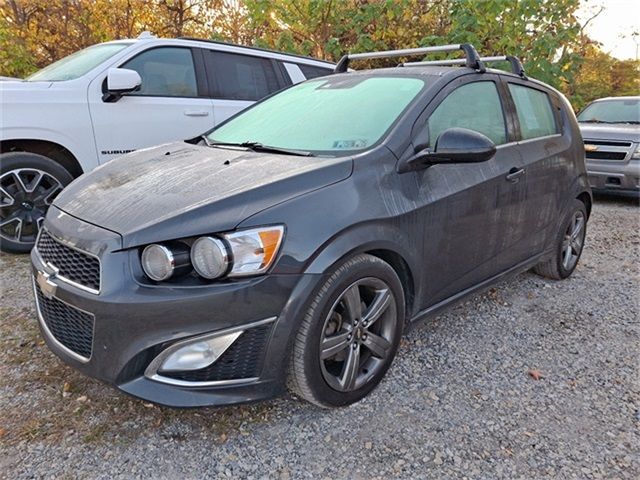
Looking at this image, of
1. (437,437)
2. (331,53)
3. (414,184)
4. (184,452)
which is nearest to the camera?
(184,452)

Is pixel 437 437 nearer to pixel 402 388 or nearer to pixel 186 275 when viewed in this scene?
pixel 402 388

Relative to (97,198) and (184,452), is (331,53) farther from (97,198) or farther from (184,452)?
(184,452)

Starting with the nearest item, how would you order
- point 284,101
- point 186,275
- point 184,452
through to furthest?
point 186,275, point 184,452, point 284,101

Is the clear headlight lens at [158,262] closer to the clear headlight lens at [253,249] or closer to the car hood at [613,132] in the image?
the clear headlight lens at [253,249]

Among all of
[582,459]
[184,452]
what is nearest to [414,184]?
[582,459]

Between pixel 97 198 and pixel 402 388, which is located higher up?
pixel 97 198

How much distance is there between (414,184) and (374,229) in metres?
0.40

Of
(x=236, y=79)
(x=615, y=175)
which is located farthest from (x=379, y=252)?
(x=615, y=175)

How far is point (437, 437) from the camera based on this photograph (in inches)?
84.7

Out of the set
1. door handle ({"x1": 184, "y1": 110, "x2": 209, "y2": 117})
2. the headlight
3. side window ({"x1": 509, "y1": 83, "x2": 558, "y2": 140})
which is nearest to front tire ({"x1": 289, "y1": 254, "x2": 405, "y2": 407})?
the headlight

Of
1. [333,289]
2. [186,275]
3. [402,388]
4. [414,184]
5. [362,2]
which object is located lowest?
[402,388]

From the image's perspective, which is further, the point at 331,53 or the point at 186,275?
the point at 331,53

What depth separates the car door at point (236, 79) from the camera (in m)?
4.87

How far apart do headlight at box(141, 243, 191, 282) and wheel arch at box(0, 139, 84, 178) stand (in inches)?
111
